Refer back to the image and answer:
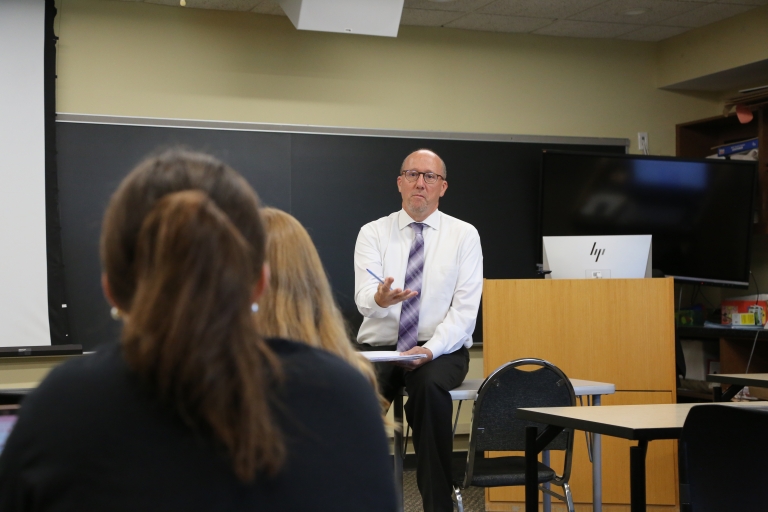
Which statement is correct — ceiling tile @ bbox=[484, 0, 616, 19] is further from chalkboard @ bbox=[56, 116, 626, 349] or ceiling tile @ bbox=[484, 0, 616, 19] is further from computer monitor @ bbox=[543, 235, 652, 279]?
computer monitor @ bbox=[543, 235, 652, 279]

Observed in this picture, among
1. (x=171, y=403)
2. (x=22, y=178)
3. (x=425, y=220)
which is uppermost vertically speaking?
(x=22, y=178)

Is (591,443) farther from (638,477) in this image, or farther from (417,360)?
(638,477)

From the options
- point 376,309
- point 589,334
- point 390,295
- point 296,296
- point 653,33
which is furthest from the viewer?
point 653,33

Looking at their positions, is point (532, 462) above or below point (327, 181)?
below

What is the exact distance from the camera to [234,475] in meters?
0.83

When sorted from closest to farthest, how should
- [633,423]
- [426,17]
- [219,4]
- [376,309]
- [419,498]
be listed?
1. [633,423]
2. [376,309]
3. [419,498]
4. [219,4]
5. [426,17]

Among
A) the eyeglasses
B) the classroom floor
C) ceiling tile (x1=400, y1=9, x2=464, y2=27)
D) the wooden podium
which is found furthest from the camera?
ceiling tile (x1=400, y1=9, x2=464, y2=27)

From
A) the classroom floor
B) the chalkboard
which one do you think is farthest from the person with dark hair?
the chalkboard

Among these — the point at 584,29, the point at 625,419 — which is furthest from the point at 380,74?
the point at 625,419

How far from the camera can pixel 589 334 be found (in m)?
3.84

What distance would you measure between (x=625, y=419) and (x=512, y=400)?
768 millimetres

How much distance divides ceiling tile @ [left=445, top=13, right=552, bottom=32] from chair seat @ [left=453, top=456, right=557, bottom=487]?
3.21 meters

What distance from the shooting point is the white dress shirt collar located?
3.93 m

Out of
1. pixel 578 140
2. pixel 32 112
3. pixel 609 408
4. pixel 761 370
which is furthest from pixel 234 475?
pixel 578 140
